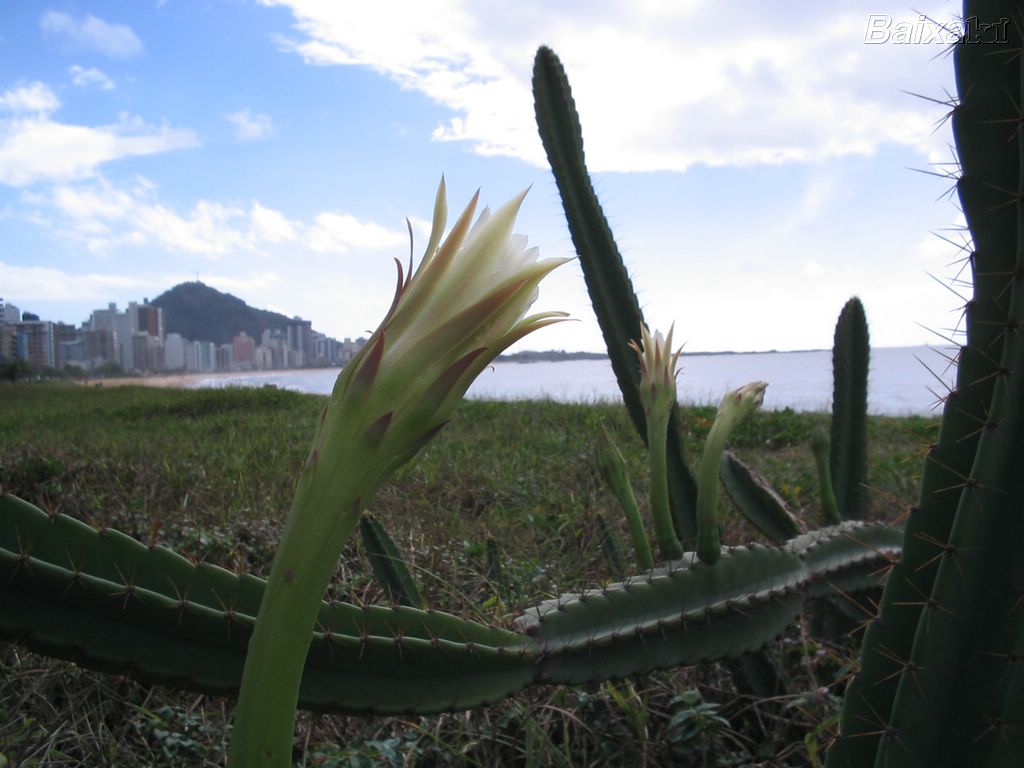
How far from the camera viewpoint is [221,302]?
35594mm

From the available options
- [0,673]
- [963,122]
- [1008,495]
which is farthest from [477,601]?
[963,122]

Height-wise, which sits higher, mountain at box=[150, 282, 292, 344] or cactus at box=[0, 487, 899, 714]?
mountain at box=[150, 282, 292, 344]

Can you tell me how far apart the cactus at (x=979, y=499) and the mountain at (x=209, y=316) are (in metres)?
32.1

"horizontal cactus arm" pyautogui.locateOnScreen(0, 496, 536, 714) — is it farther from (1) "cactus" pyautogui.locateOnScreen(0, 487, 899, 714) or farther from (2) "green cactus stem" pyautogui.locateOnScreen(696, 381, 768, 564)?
(2) "green cactus stem" pyautogui.locateOnScreen(696, 381, 768, 564)

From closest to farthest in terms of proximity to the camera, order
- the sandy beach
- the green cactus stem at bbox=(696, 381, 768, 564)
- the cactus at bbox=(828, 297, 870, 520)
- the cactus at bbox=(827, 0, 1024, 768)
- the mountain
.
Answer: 1. the cactus at bbox=(827, 0, 1024, 768)
2. the green cactus stem at bbox=(696, 381, 768, 564)
3. the cactus at bbox=(828, 297, 870, 520)
4. the sandy beach
5. the mountain

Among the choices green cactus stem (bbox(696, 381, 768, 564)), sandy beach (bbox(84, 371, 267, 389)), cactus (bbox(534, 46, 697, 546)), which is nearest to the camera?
green cactus stem (bbox(696, 381, 768, 564))

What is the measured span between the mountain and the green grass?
96.2 ft

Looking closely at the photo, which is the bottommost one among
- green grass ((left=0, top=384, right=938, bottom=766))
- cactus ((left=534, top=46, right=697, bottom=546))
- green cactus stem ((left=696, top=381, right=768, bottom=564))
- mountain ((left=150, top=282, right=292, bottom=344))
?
green grass ((left=0, top=384, right=938, bottom=766))

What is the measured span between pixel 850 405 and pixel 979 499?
1311mm

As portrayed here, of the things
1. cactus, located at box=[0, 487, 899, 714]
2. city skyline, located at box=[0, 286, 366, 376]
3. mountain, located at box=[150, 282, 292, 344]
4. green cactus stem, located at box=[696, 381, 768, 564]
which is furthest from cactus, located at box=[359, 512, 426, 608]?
mountain, located at box=[150, 282, 292, 344]

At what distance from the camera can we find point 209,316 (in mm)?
34125

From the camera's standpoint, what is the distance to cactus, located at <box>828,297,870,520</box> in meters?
1.94

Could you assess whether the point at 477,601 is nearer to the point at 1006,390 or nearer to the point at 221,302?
the point at 1006,390

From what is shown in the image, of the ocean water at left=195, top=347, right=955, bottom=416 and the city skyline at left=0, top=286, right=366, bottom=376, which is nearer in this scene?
the ocean water at left=195, top=347, right=955, bottom=416
